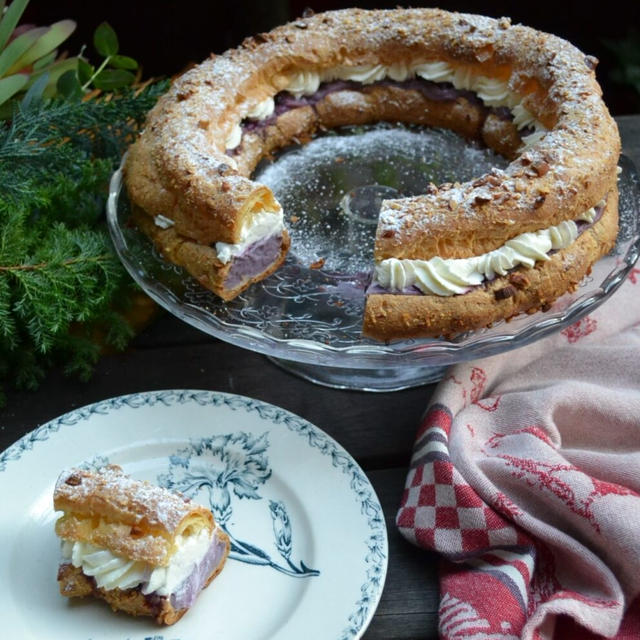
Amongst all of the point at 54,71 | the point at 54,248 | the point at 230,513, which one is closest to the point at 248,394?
the point at 230,513

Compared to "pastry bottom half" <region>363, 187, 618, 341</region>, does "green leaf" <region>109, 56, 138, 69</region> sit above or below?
above

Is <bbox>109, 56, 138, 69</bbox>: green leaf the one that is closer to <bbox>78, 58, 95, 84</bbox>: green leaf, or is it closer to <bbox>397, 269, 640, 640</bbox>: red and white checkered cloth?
<bbox>78, 58, 95, 84</bbox>: green leaf

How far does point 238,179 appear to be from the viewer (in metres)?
1.96

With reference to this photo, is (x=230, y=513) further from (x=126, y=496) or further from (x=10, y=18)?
(x=10, y=18)

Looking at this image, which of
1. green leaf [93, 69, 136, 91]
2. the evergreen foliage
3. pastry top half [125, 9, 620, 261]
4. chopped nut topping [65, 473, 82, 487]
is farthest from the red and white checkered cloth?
green leaf [93, 69, 136, 91]

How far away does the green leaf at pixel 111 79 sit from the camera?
A: 2555mm

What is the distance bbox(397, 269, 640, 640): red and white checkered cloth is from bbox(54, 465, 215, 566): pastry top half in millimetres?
413

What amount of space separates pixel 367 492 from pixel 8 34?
1.44 m

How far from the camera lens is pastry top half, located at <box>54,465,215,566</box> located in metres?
1.44

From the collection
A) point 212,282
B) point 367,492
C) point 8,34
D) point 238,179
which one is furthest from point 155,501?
point 8,34

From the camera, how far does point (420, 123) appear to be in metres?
2.59

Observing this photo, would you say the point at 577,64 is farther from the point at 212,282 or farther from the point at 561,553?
the point at 561,553

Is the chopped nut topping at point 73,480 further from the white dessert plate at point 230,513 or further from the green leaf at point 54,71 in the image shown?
the green leaf at point 54,71

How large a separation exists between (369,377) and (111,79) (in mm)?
1180
